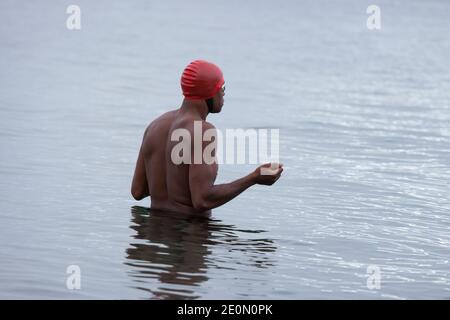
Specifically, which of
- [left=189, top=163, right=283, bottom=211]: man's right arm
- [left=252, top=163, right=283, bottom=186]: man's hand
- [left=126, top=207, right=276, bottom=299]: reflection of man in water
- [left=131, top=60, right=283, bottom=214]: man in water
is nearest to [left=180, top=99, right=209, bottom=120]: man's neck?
[left=131, top=60, right=283, bottom=214]: man in water

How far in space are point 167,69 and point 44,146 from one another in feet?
37.2

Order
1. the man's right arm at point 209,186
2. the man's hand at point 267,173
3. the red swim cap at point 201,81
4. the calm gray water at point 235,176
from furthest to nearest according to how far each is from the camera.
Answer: the red swim cap at point 201,81 → the man's right arm at point 209,186 → the man's hand at point 267,173 → the calm gray water at point 235,176

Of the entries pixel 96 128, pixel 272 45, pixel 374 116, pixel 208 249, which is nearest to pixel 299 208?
pixel 208 249

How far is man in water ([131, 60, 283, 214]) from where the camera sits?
34.2 ft

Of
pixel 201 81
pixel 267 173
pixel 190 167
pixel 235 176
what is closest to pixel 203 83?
pixel 201 81

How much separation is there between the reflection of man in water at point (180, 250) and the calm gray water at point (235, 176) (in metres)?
0.02

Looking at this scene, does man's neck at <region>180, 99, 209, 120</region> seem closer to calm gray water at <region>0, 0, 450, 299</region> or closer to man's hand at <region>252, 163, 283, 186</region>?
man's hand at <region>252, 163, 283, 186</region>

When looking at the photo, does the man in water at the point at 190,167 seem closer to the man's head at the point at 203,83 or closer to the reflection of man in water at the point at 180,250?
the man's head at the point at 203,83

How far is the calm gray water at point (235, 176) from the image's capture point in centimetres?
988

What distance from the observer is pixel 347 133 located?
18.7 meters

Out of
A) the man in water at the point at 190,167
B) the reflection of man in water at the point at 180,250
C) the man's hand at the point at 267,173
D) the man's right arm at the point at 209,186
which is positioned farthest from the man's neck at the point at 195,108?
the reflection of man in water at the point at 180,250

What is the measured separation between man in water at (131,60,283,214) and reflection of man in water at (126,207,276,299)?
0.64ft

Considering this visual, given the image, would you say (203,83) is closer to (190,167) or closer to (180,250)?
(190,167)
